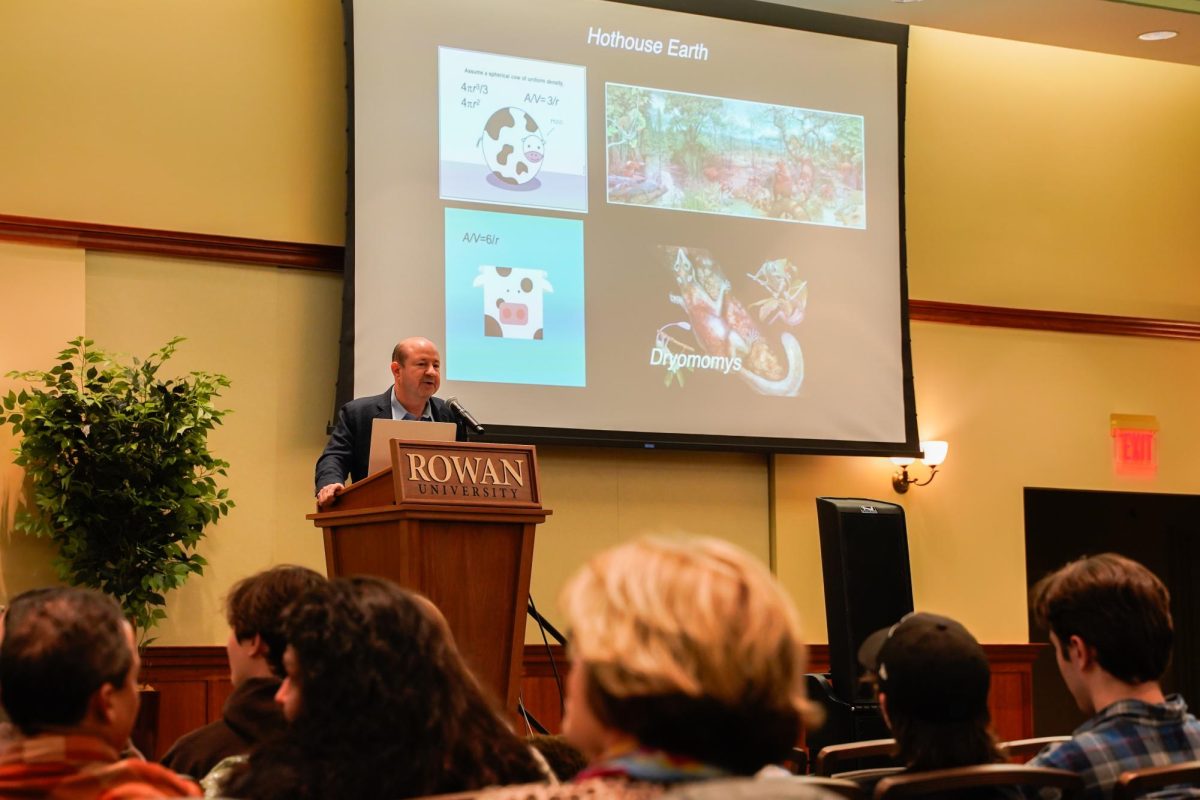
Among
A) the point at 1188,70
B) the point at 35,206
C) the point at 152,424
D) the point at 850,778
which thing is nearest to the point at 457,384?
the point at 152,424

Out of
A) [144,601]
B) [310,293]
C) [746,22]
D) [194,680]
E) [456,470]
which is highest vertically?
[746,22]

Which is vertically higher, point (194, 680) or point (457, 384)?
point (457, 384)

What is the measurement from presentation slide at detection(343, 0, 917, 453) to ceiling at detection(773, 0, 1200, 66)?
0.21 m

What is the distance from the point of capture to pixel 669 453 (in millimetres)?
7086

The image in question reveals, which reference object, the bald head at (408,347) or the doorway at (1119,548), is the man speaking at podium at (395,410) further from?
the doorway at (1119,548)

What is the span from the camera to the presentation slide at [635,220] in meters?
6.40

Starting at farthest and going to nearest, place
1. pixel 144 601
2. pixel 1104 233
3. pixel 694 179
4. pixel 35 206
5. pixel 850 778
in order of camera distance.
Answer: pixel 1104 233
pixel 694 179
pixel 35 206
pixel 144 601
pixel 850 778

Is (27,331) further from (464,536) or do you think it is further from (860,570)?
(860,570)

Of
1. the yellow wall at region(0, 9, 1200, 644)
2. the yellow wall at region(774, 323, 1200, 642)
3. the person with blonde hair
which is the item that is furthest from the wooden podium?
the yellow wall at region(774, 323, 1200, 642)

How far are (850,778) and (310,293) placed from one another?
4.53 meters

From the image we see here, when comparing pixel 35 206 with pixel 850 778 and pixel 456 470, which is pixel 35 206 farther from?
pixel 850 778

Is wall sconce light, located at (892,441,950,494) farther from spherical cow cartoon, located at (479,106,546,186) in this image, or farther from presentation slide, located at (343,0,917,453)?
spherical cow cartoon, located at (479,106,546,186)

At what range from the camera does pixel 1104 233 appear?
26.9ft

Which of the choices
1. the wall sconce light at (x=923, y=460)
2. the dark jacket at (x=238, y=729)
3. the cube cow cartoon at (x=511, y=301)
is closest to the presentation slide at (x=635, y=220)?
the cube cow cartoon at (x=511, y=301)
